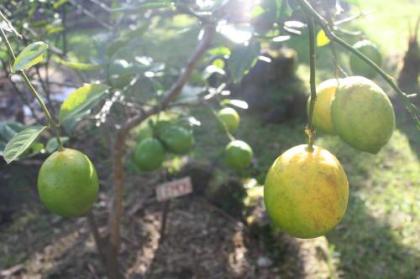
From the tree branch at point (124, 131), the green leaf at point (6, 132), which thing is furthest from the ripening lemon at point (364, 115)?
the green leaf at point (6, 132)

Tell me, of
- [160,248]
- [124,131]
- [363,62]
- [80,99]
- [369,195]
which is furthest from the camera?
[369,195]

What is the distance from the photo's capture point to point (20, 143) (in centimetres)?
85

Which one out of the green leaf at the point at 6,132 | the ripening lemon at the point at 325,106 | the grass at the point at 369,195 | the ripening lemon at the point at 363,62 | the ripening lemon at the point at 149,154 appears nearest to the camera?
the ripening lemon at the point at 325,106

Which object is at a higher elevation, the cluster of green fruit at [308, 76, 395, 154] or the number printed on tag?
the cluster of green fruit at [308, 76, 395, 154]

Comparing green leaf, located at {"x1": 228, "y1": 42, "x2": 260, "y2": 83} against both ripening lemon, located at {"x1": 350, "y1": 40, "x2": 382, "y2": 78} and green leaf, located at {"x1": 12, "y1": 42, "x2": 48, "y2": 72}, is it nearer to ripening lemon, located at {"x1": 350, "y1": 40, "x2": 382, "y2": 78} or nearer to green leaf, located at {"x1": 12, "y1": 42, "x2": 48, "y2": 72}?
ripening lemon, located at {"x1": 350, "y1": 40, "x2": 382, "y2": 78}

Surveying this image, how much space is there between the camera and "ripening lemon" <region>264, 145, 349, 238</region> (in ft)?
2.42

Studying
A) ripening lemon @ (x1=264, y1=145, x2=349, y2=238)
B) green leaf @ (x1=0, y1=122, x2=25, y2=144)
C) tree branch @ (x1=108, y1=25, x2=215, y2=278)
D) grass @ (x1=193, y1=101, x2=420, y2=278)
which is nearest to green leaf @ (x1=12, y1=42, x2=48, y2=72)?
ripening lemon @ (x1=264, y1=145, x2=349, y2=238)

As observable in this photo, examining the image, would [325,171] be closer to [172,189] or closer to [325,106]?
[325,106]

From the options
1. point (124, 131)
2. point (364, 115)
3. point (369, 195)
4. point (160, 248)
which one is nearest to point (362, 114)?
point (364, 115)

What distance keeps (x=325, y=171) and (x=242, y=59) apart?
1.89 feet

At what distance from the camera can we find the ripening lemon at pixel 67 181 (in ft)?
2.99

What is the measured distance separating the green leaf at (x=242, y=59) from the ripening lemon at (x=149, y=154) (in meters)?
0.67

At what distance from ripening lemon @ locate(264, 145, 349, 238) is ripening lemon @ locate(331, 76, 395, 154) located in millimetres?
53

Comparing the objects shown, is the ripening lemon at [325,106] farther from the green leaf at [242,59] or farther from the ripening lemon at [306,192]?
the green leaf at [242,59]
